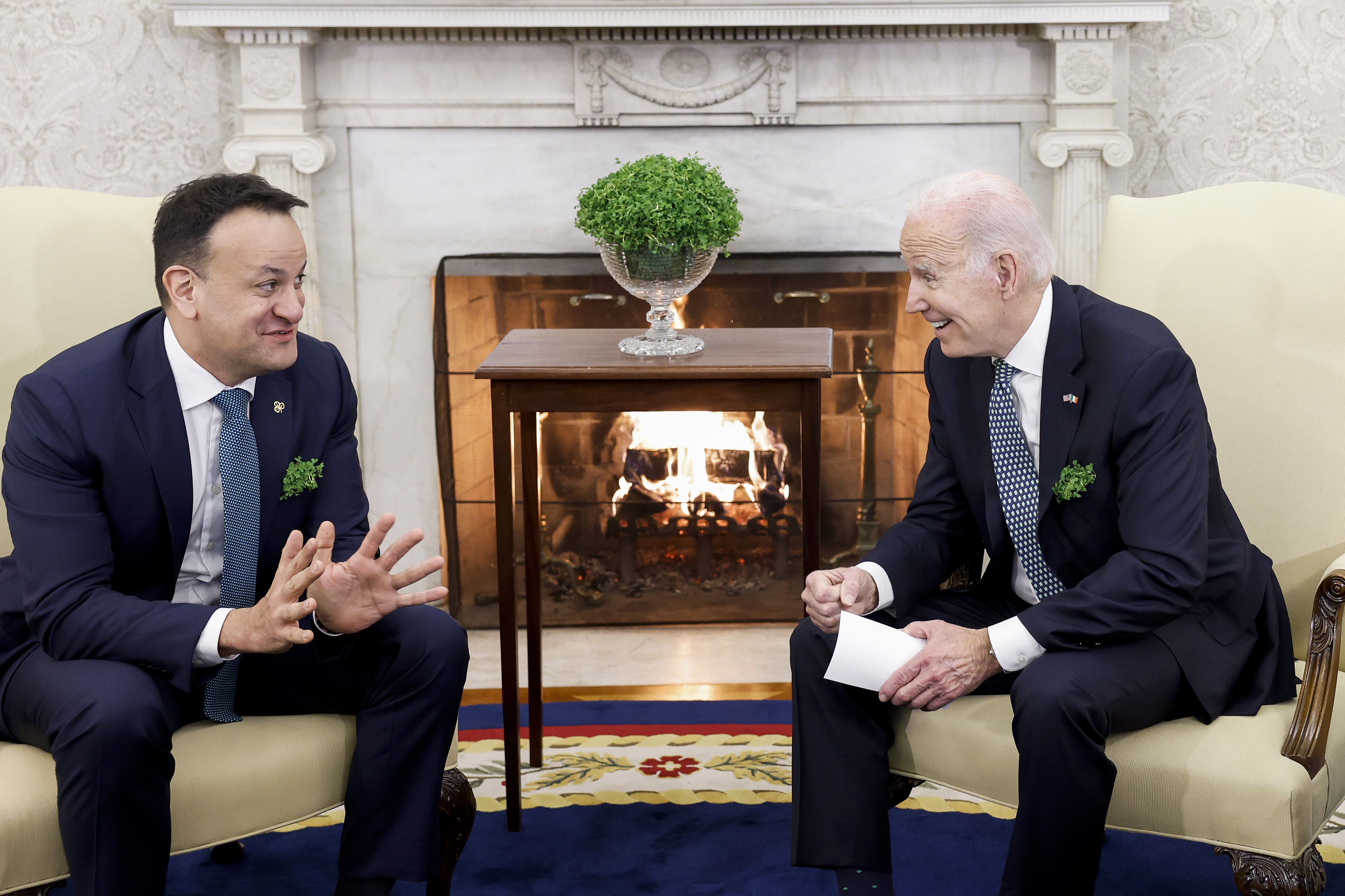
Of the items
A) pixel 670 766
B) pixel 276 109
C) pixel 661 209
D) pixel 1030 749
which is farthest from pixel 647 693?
pixel 276 109

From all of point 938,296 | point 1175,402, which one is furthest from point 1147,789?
point 938,296

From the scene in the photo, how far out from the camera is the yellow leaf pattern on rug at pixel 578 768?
267 cm

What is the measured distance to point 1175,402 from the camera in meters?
1.84

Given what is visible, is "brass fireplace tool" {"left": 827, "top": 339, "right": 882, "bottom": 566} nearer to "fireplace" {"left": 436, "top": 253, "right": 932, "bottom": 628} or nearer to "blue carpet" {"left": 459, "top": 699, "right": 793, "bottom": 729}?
"fireplace" {"left": 436, "top": 253, "right": 932, "bottom": 628}

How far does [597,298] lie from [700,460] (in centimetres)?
55

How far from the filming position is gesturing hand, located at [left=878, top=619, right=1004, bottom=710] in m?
1.81

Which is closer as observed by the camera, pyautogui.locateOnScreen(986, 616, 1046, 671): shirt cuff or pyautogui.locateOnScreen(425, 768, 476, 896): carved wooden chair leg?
pyautogui.locateOnScreen(986, 616, 1046, 671): shirt cuff

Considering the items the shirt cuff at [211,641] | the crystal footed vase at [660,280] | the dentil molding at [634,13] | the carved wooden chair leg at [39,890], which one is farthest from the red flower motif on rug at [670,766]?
the dentil molding at [634,13]

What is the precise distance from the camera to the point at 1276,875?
5.41ft

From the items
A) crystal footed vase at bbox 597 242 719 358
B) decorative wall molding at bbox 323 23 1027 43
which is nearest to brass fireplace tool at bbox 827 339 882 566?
decorative wall molding at bbox 323 23 1027 43

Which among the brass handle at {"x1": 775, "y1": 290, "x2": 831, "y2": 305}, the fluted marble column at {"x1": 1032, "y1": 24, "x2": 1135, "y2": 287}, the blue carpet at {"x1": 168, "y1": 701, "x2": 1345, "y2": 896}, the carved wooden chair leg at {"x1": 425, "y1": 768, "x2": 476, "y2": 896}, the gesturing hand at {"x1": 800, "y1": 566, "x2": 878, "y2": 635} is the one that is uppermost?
the fluted marble column at {"x1": 1032, "y1": 24, "x2": 1135, "y2": 287}

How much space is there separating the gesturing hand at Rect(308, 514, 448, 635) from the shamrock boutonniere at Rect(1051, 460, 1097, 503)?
3.01 ft

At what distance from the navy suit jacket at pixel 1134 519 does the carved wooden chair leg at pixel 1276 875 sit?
21 cm

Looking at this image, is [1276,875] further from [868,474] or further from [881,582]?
[868,474]
